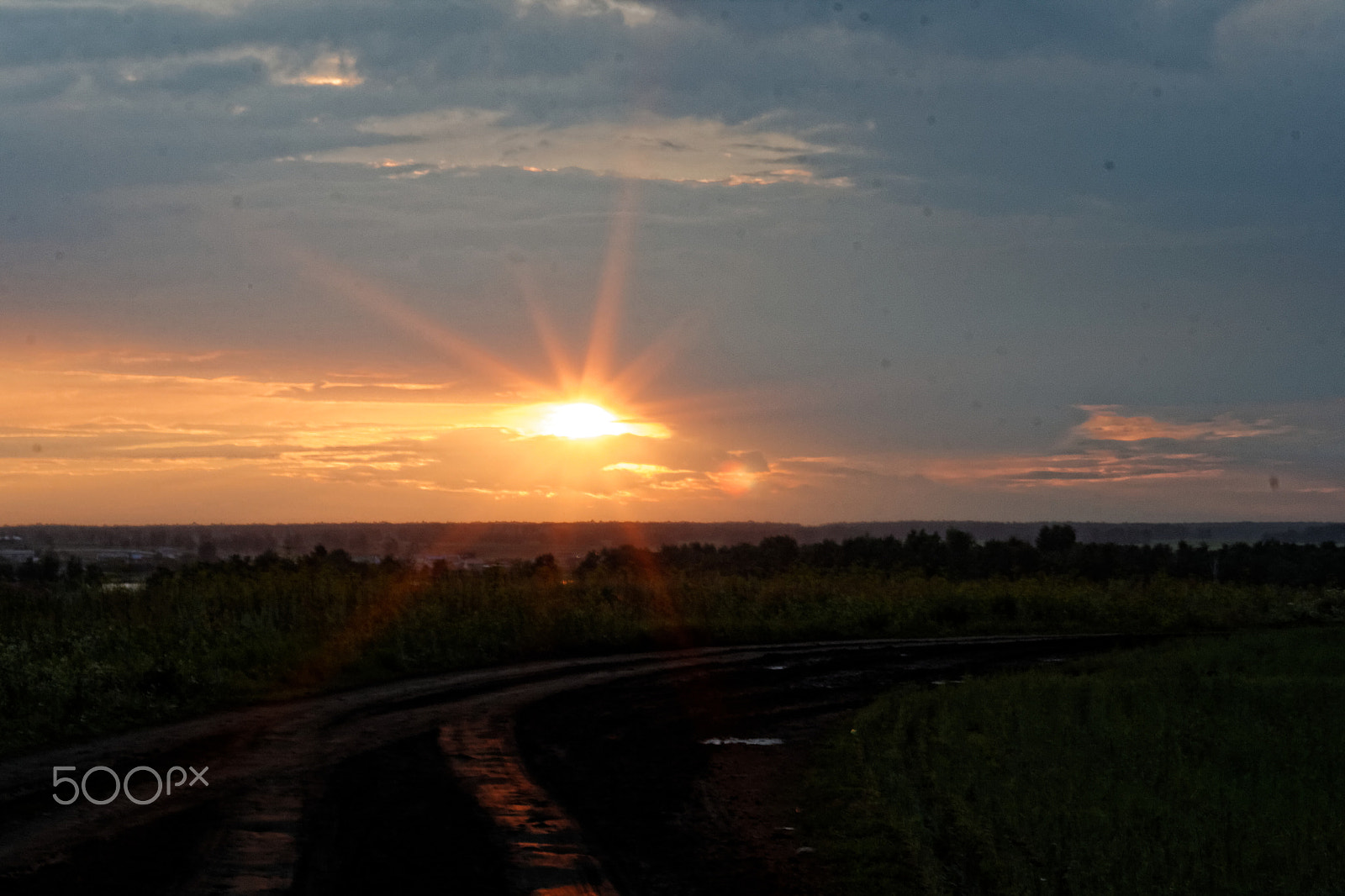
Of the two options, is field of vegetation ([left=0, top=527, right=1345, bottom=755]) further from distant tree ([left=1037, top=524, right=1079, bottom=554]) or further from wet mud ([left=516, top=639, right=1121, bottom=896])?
distant tree ([left=1037, top=524, right=1079, bottom=554])

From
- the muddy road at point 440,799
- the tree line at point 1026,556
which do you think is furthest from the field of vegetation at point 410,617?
the tree line at point 1026,556

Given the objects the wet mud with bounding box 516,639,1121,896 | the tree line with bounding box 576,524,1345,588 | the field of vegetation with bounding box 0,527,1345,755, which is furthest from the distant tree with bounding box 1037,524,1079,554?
the wet mud with bounding box 516,639,1121,896

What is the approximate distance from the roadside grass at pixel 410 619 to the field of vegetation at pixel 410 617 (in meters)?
0.06

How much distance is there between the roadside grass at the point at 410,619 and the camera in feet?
56.5

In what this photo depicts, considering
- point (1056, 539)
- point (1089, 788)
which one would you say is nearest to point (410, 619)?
point (1089, 788)

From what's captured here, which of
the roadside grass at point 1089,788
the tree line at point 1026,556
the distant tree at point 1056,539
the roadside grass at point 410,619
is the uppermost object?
the distant tree at point 1056,539

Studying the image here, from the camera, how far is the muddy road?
321 inches

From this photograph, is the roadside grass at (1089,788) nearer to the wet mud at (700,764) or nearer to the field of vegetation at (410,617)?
the wet mud at (700,764)

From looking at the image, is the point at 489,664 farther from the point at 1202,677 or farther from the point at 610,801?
the point at 1202,677

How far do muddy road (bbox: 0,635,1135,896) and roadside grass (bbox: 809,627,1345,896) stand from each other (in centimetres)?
78

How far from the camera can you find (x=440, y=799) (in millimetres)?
10562

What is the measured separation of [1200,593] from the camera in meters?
44.8

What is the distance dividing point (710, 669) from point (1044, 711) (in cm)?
680

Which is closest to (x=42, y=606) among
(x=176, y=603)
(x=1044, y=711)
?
(x=176, y=603)
